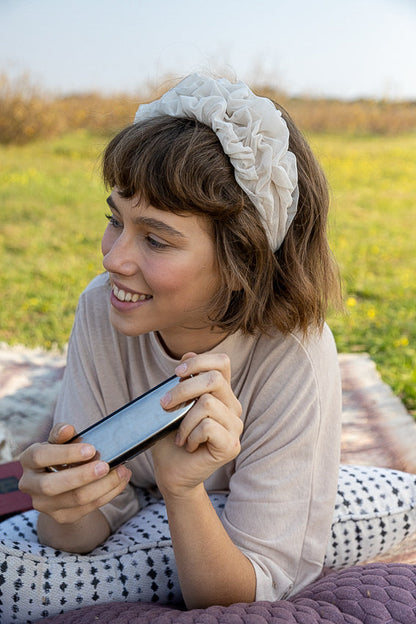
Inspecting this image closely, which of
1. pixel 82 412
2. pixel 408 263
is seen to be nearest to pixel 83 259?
pixel 408 263

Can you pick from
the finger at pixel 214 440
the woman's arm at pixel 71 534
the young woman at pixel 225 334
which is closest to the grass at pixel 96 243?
the young woman at pixel 225 334

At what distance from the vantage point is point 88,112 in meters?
12.1

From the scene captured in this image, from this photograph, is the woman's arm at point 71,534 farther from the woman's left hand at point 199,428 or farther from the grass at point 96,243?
the grass at point 96,243

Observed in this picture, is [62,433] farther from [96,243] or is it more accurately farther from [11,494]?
[96,243]

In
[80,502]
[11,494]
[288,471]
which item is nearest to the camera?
[80,502]

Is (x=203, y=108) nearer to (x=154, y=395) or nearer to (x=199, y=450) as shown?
(x=154, y=395)

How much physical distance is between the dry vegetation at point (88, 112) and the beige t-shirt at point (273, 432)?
843 centimetres

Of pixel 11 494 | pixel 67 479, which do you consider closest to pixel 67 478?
pixel 67 479

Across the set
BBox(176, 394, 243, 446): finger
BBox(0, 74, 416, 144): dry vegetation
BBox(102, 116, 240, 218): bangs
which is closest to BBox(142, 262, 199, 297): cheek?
BBox(102, 116, 240, 218): bangs

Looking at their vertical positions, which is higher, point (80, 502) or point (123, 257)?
point (123, 257)

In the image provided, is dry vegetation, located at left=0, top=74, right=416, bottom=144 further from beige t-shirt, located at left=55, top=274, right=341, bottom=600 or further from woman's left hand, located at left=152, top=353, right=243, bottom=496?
woman's left hand, located at left=152, top=353, right=243, bottom=496

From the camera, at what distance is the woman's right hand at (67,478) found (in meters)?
1.53

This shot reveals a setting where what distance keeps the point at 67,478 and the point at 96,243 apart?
5.62 meters

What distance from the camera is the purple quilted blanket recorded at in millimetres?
1600
